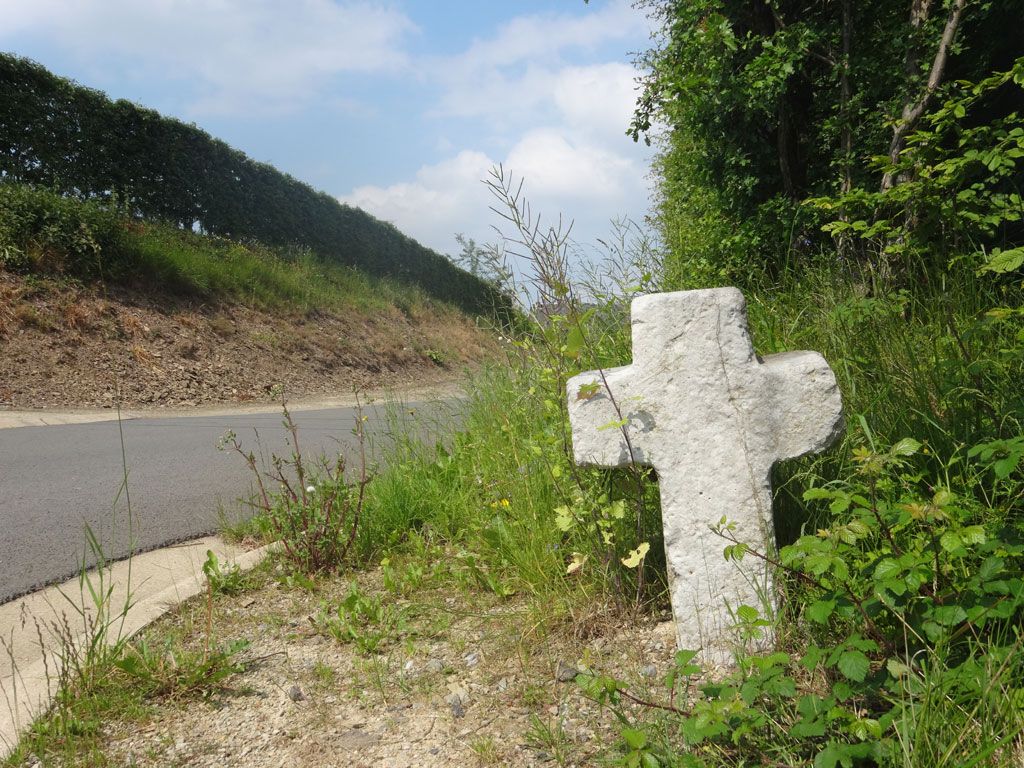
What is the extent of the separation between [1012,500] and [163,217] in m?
15.4

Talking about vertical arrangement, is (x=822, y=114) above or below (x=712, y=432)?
above

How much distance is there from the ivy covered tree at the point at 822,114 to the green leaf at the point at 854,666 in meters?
2.50

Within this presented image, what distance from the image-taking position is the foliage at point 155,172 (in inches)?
455

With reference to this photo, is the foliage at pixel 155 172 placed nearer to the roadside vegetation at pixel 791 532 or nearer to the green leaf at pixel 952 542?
the roadside vegetation at pixel 791 532

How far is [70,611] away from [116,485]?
2.31 metres

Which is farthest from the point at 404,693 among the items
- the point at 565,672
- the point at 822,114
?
the point at 822,114

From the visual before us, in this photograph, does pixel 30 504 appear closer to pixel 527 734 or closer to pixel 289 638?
pixel 289 638

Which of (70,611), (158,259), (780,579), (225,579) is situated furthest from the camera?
(158,259)

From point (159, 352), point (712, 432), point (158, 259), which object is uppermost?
point (158, 259)

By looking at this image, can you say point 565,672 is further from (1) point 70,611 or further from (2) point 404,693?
(1) point 70,611

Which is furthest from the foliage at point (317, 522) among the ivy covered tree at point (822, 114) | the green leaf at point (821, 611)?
the ivy covered tree at point (822, 114)

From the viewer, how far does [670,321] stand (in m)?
2.13

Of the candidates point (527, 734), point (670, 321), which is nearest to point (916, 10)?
point (670, 321)

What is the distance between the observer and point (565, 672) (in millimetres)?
2088
